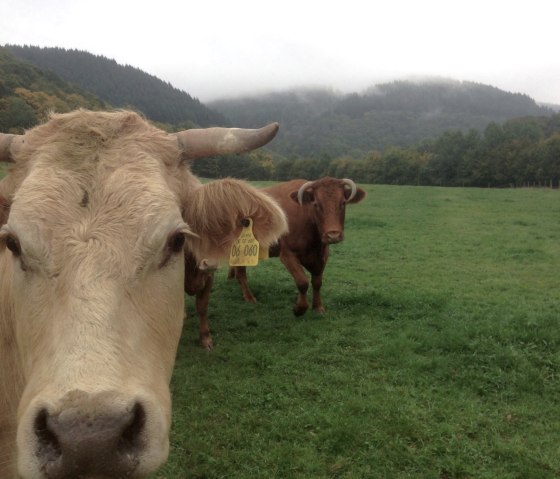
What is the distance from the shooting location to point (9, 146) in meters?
3.02

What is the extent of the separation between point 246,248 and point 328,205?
19.3 ft

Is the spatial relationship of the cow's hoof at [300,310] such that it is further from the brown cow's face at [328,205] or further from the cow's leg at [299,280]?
the brown cow's face at [328,205]

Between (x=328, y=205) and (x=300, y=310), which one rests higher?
(x=328, y=205)

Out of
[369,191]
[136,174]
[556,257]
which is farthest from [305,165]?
[136,174]

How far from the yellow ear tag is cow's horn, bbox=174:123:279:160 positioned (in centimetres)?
53

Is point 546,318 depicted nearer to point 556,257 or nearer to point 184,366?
point 184,366

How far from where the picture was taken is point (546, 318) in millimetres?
7883

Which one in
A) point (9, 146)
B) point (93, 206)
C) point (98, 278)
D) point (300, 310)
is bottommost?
point (300, 310)

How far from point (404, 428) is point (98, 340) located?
4055mm

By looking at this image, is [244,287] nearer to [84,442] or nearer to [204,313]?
[204,313]

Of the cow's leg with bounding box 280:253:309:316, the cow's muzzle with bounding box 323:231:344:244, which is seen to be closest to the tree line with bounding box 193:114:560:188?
the cow's leg with bounding box 280:253:309:316

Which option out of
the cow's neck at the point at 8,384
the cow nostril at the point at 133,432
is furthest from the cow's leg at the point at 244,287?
the cow nostril at the point at 133,432

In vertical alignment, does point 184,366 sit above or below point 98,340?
below

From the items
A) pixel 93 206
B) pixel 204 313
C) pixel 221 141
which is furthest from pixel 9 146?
pixel 204 313
